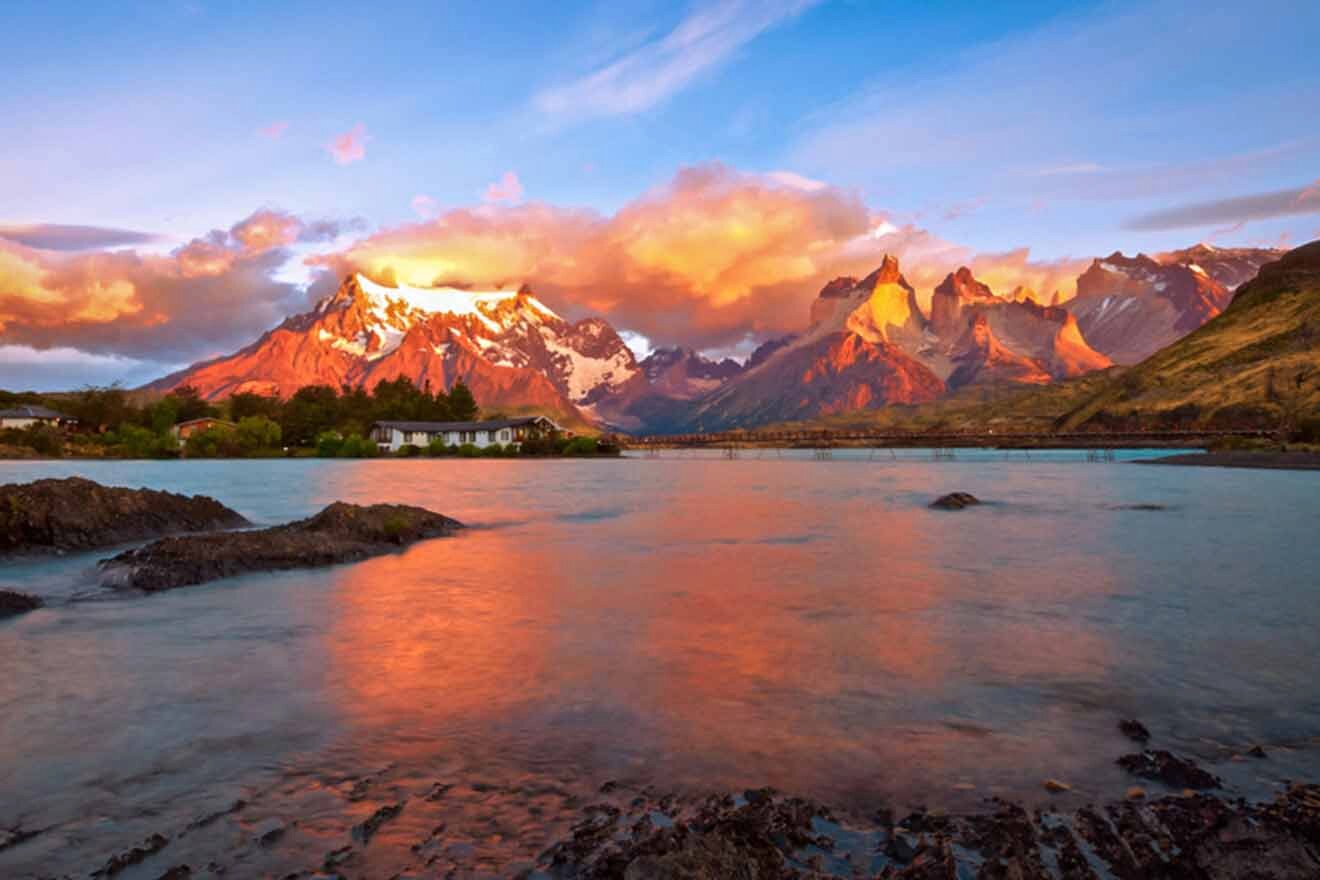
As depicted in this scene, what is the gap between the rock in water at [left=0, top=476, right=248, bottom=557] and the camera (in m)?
27.0

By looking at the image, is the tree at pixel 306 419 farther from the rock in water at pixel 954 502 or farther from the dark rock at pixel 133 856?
the dark rock at pixel 133 856

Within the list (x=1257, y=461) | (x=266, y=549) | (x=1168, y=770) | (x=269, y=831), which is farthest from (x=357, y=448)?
(x=1168, y=770)

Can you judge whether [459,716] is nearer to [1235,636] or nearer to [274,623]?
[274,623]

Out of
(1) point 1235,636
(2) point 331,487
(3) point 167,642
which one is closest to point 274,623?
(3) point 167,642

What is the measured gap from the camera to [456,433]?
17675cm

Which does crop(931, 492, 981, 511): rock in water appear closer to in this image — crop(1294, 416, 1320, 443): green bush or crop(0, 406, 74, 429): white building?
crop(1294, 416, 1320, 443): green bush

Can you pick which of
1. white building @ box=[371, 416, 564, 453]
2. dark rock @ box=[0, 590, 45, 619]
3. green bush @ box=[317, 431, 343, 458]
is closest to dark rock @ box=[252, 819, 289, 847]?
dark rock @ box=[0, 590, 45, 619]

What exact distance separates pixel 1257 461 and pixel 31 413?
228 metres

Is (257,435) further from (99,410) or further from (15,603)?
(15,603)

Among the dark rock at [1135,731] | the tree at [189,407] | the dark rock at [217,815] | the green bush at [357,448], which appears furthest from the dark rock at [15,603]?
the tree at [189,407]

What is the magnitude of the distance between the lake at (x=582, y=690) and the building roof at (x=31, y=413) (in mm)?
183937

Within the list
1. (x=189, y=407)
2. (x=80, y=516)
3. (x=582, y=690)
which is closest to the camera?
(x=582, y=690)

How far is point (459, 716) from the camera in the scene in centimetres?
Answer: 1182

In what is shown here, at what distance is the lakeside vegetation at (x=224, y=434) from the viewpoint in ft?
510
